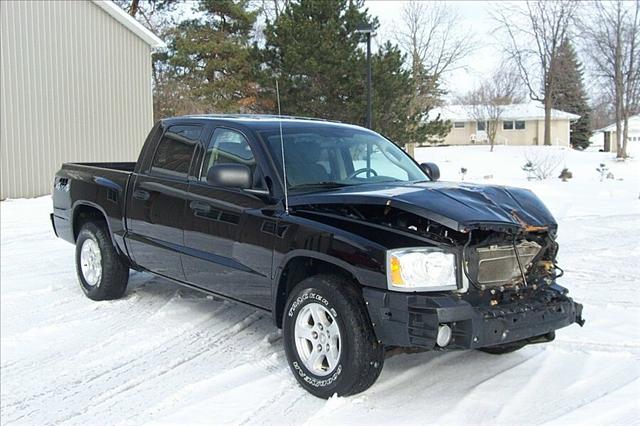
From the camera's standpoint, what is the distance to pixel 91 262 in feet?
21.7

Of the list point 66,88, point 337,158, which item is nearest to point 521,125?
point 66,88

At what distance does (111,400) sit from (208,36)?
2894 cm

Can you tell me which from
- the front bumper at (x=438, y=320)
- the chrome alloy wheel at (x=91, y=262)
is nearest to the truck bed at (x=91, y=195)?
the chrome alloy wheel at (x=91, y=262)

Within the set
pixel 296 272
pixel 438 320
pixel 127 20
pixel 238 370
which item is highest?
pixel 127 20

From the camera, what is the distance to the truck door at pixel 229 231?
4531 millimetres

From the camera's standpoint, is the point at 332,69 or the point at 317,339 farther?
the point at 332,69

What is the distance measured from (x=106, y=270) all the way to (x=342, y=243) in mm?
3391

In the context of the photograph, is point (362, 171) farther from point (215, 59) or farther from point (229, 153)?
point (215, 59)

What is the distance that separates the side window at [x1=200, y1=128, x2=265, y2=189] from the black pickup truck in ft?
0.04

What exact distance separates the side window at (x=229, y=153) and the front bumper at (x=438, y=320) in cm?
145

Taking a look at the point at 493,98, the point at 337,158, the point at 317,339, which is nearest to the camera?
the point at 317,339

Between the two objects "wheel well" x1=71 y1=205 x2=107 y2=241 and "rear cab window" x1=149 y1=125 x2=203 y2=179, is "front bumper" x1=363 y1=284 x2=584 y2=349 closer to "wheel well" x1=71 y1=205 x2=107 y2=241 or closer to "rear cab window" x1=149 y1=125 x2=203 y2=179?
"rear cab window" x1=149 y1=125 x2=203 y2=179

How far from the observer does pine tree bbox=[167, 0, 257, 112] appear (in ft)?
95.8

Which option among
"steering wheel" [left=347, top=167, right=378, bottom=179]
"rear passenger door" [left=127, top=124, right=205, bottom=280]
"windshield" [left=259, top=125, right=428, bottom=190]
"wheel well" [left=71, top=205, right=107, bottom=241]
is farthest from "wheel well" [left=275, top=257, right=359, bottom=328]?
"wheel well" [left=71, top=205, right=107, bottom=241]
